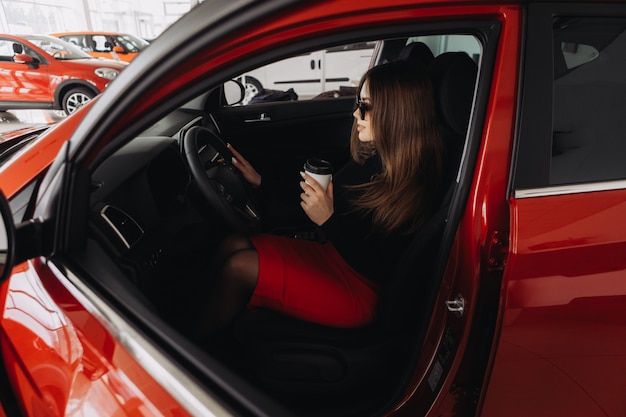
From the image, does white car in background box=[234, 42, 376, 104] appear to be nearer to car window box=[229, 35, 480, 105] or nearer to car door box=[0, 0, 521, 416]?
car window box=[229, 35, 480, 105]

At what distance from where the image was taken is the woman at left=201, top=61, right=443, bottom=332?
1305 millimetres

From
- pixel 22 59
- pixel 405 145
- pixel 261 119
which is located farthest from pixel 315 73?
pixel 405 145

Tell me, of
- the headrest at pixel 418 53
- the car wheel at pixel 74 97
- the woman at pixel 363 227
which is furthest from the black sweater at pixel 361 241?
the car wheel at pixel 74 97

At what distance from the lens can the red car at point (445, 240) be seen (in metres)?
0.71

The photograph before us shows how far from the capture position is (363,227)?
4.55 ft

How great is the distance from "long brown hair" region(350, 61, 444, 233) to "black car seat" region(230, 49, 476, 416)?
0.07 metres

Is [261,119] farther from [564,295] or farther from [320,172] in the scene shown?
[564,295]

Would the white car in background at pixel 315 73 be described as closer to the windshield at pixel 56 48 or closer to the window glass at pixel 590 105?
the windshield at pixel 56 48

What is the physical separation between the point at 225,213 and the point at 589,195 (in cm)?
106

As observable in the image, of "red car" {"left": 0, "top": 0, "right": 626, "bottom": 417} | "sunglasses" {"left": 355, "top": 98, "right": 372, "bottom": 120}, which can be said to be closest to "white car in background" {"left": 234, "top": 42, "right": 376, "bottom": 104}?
"sunglasses" {"left": 355, "top": 98, "right": 372, "bottom": 120}

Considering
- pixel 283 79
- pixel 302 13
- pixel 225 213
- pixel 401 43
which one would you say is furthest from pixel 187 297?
pixel 283 79

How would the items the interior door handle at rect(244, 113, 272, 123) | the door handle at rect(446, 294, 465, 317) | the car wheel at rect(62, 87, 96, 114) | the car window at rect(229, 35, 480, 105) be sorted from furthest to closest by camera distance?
the car window at rect(229, 35, 480, 105) → the car wheel at rect(62, 87, 96, 114) → the interior door handle at rect(244, 113, 272, 123) → the door handle at rect(446, 294, 465, 317)

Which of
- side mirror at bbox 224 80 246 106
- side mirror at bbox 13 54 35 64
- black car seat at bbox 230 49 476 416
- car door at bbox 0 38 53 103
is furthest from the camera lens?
car door at bbox 0 38 53 103

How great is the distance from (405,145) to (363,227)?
30 centimetres
